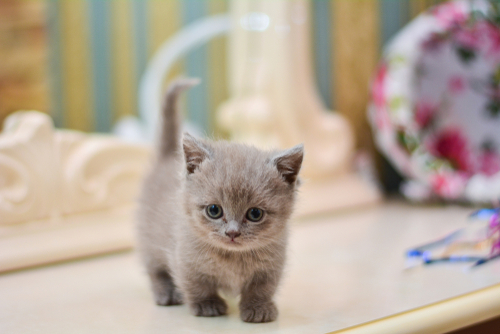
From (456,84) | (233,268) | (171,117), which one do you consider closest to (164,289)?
(233,268)

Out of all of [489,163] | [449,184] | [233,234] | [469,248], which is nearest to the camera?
[233,234]

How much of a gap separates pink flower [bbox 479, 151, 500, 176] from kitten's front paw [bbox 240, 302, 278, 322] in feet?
3.55

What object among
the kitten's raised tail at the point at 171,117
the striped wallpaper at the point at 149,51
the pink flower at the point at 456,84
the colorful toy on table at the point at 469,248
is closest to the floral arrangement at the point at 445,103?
the pink flower at the point at 456,84

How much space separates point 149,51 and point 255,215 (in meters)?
1.14

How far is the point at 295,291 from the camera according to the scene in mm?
886

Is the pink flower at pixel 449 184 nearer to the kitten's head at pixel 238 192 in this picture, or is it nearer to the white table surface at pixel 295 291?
the white table surface at pixel 295 291

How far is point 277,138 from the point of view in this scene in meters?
1.38

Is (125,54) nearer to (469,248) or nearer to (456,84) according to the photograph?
(456,84)

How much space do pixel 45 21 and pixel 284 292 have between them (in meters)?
1.10

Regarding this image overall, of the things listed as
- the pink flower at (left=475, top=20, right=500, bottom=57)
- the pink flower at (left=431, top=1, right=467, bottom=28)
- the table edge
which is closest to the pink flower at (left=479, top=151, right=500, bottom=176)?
the pink flower at (left=475, top=20, right=500, bottom=57)

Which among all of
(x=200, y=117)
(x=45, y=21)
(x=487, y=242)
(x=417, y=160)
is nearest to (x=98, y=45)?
(x=45, y=21)

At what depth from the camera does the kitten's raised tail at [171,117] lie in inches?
34.1

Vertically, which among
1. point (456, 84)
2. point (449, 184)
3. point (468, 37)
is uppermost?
point (468, 37)

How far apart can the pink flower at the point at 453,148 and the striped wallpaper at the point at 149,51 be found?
11.7 inches
